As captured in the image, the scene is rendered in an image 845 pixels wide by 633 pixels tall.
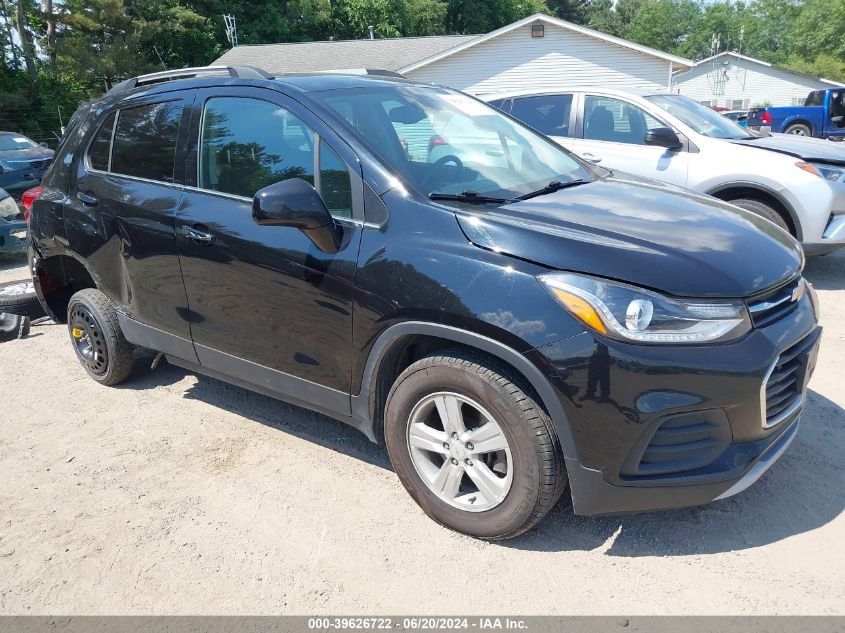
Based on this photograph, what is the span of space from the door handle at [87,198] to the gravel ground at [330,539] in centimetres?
138

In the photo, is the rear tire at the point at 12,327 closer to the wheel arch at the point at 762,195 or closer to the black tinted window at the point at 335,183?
the black tinted window at the point at 335,183

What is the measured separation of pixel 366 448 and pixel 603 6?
106m

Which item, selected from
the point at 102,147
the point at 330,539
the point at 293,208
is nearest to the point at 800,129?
the point at 102,147

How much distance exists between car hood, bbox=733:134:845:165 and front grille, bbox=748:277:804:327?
4219 millimetres

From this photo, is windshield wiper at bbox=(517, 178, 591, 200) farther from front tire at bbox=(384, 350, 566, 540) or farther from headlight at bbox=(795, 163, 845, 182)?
headlight at bbox=(795, 163, 845, 182)

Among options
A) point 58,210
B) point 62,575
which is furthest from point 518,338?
point 58,210

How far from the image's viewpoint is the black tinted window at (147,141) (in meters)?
3.73

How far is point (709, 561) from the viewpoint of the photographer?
2674 millimetres

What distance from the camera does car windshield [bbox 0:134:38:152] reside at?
12641 millimetres

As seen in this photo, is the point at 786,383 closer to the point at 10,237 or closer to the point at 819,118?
the point at 10,237

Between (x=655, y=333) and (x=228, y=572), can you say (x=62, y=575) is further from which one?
(x=655, y=333)

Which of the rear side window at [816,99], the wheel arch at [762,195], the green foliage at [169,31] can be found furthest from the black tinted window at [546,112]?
the green foliage at [169,31]

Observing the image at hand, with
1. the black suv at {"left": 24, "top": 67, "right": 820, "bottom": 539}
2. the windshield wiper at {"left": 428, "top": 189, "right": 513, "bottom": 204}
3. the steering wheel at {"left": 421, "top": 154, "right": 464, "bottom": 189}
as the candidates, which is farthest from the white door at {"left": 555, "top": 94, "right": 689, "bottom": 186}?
the windshield wiper at {"left": 428, "top": 189, "right": 513, "bottom": 204}

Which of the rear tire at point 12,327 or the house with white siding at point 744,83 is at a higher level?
the rear tire at point 12,327
